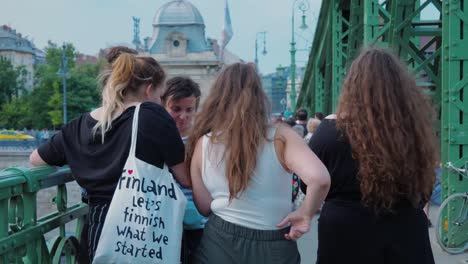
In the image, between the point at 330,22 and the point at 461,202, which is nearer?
the point at 461,202

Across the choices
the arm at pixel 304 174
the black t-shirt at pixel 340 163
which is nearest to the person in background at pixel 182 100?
the black t-shirt at pixel 340 163

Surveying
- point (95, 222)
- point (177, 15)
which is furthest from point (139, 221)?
point (177, 15)

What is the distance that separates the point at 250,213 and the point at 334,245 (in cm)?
57

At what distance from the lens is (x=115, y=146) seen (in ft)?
8.47

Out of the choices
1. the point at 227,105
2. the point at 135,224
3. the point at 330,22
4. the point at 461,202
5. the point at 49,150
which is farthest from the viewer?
the point at 330,22

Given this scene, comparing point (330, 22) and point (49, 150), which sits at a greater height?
point (330, 22)

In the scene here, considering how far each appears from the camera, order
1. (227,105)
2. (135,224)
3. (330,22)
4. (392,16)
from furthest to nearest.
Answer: (330,22) → (392,16) → (227,105) → (135,224)

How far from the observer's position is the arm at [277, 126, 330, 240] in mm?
2436

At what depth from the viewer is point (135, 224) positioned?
2426 mm

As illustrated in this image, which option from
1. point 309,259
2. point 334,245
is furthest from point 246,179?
point 309,259

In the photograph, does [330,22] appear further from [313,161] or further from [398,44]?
[313,161]

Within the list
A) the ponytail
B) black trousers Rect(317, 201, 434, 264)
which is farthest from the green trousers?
the ponytail

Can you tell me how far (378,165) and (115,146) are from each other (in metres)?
1.18

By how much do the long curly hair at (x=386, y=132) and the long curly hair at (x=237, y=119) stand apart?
0.49 meters
